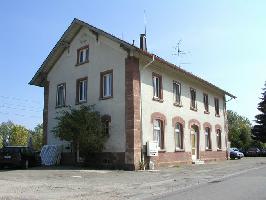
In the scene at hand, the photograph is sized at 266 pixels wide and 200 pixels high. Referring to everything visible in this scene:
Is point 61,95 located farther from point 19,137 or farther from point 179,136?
point 19,137

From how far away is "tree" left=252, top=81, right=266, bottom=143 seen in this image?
60.0m

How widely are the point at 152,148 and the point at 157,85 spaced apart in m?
4.36

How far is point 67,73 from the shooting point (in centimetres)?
2662

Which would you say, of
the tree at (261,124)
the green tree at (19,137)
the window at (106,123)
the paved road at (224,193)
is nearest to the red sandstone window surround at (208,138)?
the window at (106,123)

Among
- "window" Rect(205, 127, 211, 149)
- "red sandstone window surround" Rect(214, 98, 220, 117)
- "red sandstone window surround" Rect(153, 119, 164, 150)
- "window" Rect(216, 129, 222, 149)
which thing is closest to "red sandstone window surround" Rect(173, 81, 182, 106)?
"red sandstone window surround" Rect(153, 119, 164, 150)

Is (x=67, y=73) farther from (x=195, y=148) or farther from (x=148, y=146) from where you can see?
(x=195, y=148)

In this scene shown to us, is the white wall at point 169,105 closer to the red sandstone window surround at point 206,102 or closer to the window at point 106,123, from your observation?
the red sandstone window surround at point 206,102

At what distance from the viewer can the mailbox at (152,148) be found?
22.0 meters

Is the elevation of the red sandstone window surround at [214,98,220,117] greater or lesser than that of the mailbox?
greater

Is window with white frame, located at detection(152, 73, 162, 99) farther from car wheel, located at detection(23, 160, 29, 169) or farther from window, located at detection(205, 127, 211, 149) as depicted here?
Answer: window, located at detection(205, 127, 211, 149)

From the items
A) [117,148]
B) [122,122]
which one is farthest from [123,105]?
[117,148]

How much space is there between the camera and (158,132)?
24.2 metres

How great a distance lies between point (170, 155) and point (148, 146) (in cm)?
339

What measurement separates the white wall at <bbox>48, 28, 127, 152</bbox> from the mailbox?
146 centimetres
